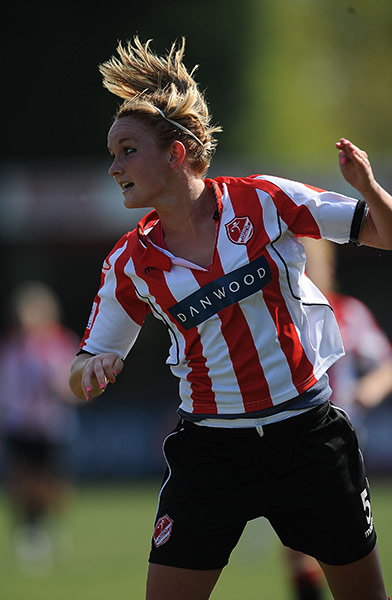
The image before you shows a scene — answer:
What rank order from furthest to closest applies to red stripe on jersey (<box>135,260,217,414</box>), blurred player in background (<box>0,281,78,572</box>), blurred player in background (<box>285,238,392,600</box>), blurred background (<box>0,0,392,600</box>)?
1. blurred background (<box>0,0,392,600</box>)
2. blurred player in background (<box>0,281,78,572</box>)
3. blurred player in background (<box>285,238,392,600</box>)
4. red stripe on jersey (<box>135,260,217,414</box>)

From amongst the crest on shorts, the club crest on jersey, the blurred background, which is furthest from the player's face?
the blurred background

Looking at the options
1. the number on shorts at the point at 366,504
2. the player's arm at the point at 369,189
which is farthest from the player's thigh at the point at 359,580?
the player's arm at the point at 369,189

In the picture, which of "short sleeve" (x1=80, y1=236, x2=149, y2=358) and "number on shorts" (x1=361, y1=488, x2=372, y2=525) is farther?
"short sleeve" (x1=80, y1=236, x2=149, y2=358)

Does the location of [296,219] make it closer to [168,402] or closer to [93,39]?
[168,402]

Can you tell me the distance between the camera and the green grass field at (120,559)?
285 inches

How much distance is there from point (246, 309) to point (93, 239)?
1432cm

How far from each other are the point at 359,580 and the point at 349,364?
2500 mm

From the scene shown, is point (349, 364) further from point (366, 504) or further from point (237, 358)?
point (237, 358)

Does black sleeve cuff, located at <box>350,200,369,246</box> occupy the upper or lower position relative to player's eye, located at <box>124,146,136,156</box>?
lower

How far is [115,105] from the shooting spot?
2605 centimetres

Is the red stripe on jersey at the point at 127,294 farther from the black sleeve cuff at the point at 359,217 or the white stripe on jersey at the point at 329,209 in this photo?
the black sleeve cuff at the point at 359,217

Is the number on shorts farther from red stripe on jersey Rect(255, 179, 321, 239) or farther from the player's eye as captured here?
the player's eye

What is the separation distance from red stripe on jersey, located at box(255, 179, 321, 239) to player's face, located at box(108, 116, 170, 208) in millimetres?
410

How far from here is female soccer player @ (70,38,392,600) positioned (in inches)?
141
